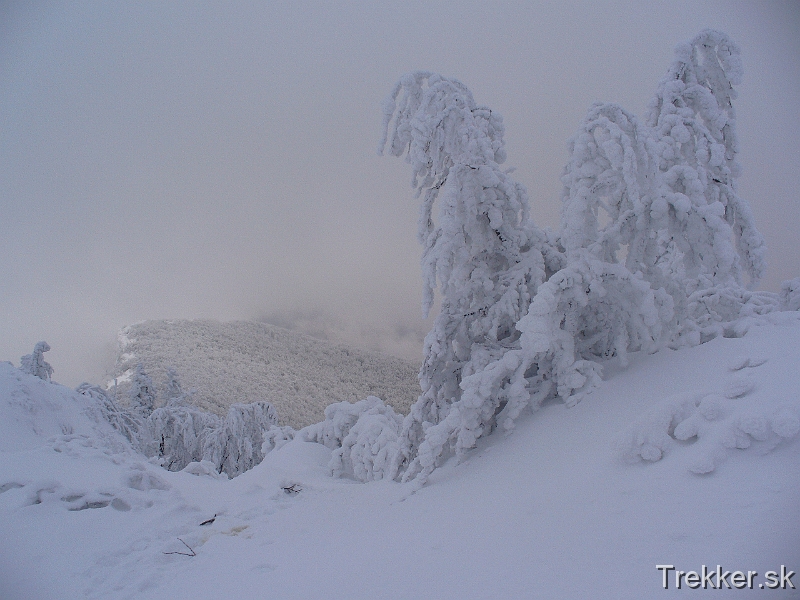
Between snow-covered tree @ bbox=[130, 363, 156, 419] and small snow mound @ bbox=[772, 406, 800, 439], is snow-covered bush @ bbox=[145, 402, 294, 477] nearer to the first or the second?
snow-covered tree @ bbox=[130, 363, 156, 419]

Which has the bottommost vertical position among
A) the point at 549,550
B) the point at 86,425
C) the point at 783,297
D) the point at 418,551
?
the point at 86,425

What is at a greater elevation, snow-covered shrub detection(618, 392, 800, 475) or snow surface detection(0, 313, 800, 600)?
snow-covered shrub detection(618, 392, 800, 475)

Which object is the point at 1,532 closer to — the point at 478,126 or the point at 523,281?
the point at 523,281

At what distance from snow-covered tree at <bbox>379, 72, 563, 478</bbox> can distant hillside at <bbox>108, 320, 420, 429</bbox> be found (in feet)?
44.7

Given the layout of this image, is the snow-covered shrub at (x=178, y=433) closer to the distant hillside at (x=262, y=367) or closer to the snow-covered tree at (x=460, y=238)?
the distant hillside at (x=262, y=367)

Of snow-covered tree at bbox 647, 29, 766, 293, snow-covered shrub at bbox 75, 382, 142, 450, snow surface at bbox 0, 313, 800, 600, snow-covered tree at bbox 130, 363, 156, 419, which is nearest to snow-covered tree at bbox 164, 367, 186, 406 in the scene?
snow-covered tree at bbox 130, 363, 156, 419

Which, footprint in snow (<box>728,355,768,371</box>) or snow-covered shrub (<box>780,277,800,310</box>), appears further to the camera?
snow-covered shrub (<box>780,277,800,310</box>)

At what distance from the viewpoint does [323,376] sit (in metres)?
24.0

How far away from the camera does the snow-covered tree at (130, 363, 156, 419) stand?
53.1ft

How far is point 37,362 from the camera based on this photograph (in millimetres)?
12961

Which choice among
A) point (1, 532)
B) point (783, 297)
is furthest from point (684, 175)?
point (1, 532)

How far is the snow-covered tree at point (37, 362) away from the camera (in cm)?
1291

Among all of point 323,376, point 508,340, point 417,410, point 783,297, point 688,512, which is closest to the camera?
point 688,512

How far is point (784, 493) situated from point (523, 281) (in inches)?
131
